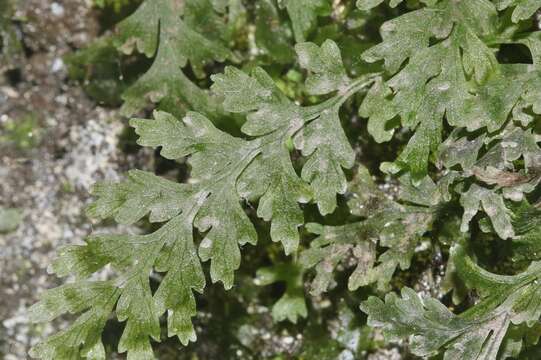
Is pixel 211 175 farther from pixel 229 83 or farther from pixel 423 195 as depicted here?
pixel 423 195

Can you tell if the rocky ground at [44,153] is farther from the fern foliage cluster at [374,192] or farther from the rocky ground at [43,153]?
the fern foliage cluster at [374,192]

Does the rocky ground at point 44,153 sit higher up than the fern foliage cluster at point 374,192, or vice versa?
the fern foliage cluster at point 374,192

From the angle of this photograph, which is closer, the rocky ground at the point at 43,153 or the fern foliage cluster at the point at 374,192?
the fern foliage cluster at the point at 374,192

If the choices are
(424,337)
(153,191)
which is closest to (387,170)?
(424,337)

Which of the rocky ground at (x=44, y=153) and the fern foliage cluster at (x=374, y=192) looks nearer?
the fern foliage cluster at (x=374, y=192)

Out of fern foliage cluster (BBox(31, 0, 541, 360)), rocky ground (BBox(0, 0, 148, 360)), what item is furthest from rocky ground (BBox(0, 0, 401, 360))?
fern foliage cluster (BBox(31, 0, 541, 360))

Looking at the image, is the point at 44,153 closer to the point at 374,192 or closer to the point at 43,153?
the point at 43,153

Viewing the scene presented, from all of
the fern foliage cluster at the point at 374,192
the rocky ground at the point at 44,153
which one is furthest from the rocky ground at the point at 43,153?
the fern foliage cluster at the point at 374,192
